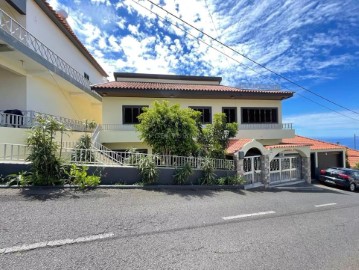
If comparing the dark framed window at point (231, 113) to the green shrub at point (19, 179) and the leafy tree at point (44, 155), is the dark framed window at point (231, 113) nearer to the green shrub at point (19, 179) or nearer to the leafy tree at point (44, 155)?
the leafy tree at point (44, 155)

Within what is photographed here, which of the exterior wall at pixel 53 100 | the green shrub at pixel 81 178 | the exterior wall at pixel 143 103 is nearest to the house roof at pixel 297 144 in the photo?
the exterior wall at pixel 143 103

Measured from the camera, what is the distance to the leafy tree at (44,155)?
22.0ft

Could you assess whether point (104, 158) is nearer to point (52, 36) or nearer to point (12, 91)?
point (12, 91)

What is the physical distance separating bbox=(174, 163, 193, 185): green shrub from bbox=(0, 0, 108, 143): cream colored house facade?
6875mm

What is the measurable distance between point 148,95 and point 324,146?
16.6m

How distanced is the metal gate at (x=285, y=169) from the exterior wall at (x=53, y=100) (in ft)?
48.5

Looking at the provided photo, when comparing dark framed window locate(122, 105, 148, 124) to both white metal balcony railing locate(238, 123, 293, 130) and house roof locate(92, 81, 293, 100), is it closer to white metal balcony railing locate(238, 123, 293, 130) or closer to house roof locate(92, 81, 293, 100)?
house roof locate(92, 81, 293, 100)

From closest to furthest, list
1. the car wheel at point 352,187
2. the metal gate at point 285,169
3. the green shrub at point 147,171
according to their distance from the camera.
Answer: the green shrub at point 147,171 < the metal gate at point 285,169 < the car wheel at point 352,187

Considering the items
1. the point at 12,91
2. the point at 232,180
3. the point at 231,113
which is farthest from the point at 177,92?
the point at 12,91

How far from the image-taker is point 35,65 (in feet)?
35.1

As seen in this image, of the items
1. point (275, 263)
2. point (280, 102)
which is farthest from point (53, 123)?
point (280, 102)

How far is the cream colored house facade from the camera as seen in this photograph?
9.38 m

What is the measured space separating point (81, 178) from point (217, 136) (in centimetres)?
702

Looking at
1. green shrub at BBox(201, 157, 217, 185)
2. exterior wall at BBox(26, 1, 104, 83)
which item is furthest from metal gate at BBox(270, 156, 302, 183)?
exterior wall at BBox(26, 1, 104, 83)
